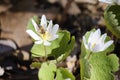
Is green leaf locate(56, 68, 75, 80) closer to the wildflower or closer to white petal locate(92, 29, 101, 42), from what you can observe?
white petal locate(92, 29, 101, 42)

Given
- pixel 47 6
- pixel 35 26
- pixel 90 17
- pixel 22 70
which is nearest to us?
pixel 35 26

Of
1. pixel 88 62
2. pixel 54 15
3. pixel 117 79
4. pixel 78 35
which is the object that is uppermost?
pixel 54 15

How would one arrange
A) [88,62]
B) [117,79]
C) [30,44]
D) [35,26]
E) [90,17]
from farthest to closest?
[90,17] < [30,44] < [117,79] < [35,26] < [88,62]

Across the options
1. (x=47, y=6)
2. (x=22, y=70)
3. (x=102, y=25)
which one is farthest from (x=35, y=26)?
(x=47, y=6)

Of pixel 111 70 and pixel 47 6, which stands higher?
pixel 47 6

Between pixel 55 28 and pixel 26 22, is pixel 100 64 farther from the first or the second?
pixel 26 22

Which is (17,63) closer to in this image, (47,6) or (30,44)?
(30,44)
